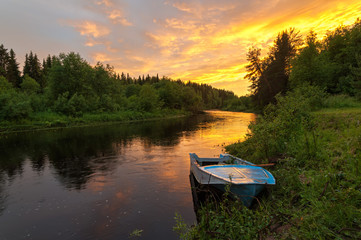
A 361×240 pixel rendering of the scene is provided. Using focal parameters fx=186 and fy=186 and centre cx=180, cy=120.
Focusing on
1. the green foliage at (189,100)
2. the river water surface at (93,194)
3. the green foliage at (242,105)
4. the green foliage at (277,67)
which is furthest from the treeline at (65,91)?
the green foliage at (242,105)

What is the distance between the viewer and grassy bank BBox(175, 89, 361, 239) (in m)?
4.53

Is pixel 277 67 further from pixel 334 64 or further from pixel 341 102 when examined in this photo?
pixel 341 102

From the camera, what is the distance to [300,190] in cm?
687

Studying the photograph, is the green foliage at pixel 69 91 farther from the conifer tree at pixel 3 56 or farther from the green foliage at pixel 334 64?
the green foliage at pixel 334 64

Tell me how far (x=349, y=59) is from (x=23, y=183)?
32724 millimetres

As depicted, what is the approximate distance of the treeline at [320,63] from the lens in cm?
2023

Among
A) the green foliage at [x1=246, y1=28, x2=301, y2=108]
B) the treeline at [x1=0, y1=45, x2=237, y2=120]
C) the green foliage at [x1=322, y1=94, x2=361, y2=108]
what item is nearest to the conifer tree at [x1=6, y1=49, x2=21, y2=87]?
the treeline at [x1=0, y1=45, x2=237, y2=120]

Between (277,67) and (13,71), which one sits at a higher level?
(13,71)

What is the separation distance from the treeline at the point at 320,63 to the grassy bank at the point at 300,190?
346 cm

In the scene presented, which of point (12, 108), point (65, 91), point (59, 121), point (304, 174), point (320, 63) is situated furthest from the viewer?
point (65, 91)

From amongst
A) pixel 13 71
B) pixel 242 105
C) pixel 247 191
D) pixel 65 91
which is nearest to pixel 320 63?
pixel 247 191

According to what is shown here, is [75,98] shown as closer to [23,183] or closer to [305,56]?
[23,183]

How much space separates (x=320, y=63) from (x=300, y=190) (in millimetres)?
24094

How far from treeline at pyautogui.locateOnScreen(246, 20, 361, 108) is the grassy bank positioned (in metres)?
3.46
